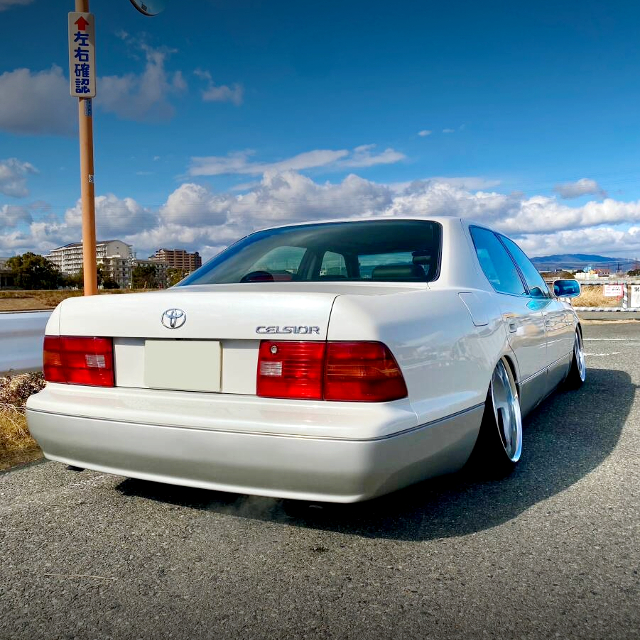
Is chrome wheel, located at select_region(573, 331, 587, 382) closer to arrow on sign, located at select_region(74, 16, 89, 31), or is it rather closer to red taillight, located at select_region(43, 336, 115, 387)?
red taillight, located at select_region(43, 336, 115, 387)

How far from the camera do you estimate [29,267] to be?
38.4 metres

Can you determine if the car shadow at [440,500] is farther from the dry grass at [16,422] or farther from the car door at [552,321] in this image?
the dry grass at [16,422]

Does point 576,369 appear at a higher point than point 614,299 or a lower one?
higher

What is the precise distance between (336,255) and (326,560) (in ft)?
5.11

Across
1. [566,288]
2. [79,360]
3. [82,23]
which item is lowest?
[79,360]

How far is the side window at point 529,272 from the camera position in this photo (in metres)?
4.16

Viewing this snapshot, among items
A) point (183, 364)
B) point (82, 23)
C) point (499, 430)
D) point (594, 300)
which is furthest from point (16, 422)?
point (594, 300)

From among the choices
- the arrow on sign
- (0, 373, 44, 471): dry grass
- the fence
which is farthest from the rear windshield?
Result: the fence

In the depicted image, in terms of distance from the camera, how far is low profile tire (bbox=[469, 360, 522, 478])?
281 cm

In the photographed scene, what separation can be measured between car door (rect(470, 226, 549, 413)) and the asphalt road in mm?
595

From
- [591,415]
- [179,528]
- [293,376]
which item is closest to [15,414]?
[179,528]

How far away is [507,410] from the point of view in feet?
10.3

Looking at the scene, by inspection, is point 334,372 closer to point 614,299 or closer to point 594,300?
point 594,300

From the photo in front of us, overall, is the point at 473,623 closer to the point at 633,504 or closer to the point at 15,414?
the point at 633,504
